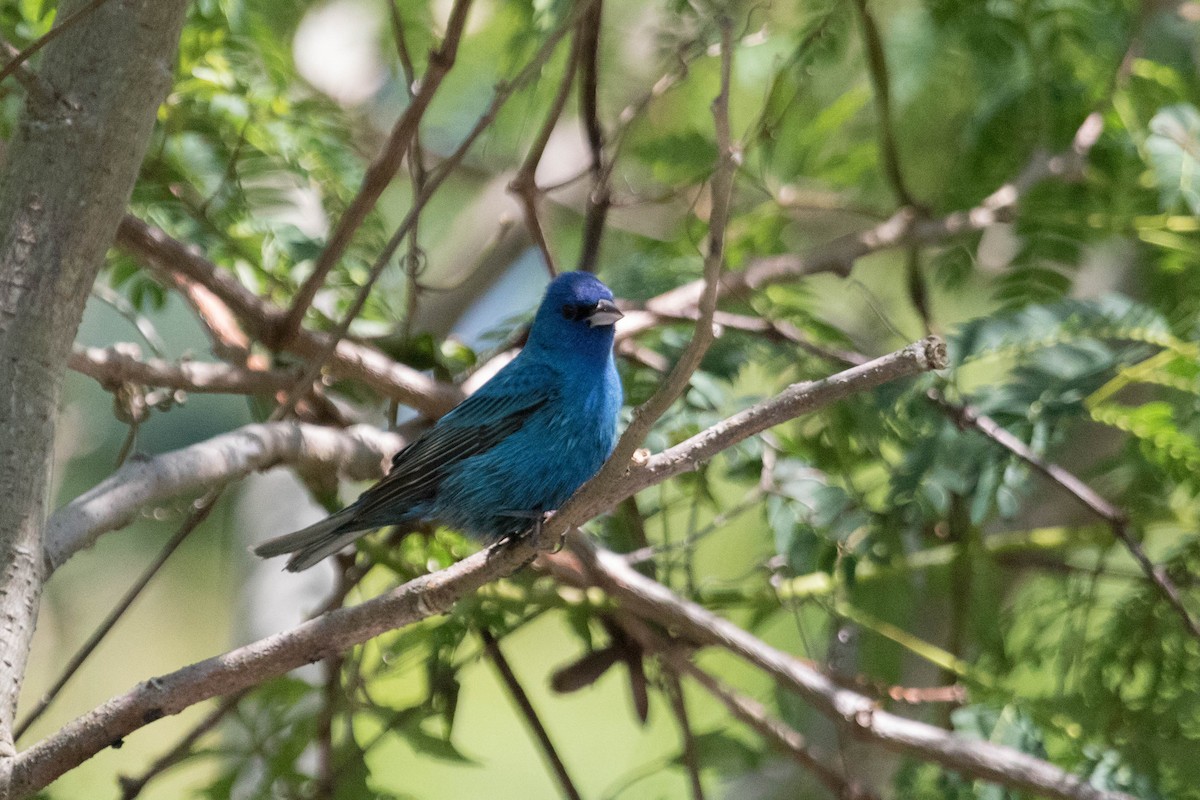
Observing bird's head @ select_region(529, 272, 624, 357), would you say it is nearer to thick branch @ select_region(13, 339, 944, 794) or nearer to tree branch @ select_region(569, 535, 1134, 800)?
tree branch @ select_region(569, 535, 1134, 800)

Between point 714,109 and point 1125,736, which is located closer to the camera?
point 714,109

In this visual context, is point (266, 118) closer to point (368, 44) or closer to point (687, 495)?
point (687, 495)

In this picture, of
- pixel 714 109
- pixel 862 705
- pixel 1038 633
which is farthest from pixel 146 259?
pixel 1038 633

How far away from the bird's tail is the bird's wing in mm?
58

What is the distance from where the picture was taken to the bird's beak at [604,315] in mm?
4055

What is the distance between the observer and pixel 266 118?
14.2ft

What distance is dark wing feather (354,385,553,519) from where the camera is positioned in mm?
3752

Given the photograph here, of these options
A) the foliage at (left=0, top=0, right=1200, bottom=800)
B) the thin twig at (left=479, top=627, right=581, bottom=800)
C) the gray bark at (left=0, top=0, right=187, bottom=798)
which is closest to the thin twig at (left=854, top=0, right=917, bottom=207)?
the foliage at (left=0, top=0, right=1200, bottom=800)

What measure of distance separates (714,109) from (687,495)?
2048 mm

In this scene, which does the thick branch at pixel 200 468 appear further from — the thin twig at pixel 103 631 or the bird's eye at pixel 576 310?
the bird's eye at pixel 576 310

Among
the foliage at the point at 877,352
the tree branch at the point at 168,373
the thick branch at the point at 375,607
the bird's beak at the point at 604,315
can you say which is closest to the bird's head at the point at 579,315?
the bird's beak at the point at 604,315

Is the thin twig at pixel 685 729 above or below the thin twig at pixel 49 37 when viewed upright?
below

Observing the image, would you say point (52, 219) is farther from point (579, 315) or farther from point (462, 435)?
point (579, 315)

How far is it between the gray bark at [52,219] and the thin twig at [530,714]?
1740 millimetres
